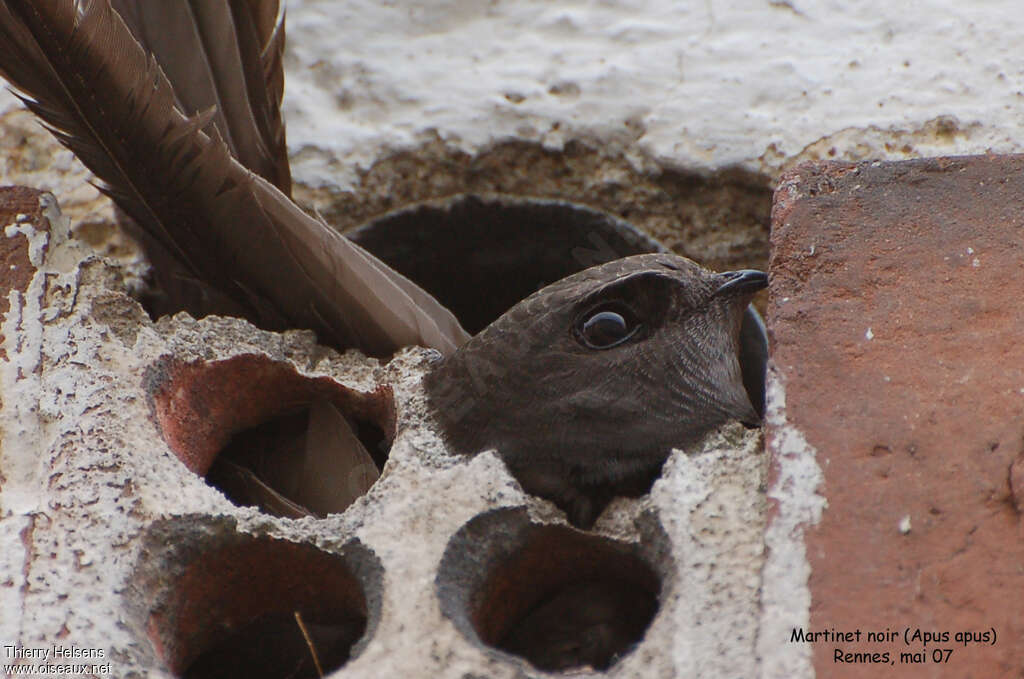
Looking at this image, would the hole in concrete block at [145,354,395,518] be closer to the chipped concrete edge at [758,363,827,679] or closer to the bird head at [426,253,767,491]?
the bird head at [426,253,767,491]

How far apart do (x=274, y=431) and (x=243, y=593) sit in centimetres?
37

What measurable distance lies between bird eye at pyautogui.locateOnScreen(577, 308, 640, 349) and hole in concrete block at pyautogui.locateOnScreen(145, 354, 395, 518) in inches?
10.2

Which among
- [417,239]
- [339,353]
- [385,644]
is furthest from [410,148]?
[385,644]

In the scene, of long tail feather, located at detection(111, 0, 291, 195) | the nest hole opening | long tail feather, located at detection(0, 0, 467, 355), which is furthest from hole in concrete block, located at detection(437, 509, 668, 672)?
long tail feather, located at detection(111, 0, 291, 195)

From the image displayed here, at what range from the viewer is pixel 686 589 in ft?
4.25

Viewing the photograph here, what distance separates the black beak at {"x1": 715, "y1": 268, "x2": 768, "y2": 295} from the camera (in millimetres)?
1854

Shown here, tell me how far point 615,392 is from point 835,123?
76cm

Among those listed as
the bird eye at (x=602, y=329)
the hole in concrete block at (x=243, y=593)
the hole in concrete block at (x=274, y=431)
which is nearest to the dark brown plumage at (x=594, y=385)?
the bird eye at (x=602, y=329)

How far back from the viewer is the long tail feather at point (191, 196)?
1.56m

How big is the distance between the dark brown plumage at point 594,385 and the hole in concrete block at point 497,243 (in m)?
0.42

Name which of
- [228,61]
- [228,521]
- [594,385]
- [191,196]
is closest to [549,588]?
[594,385]

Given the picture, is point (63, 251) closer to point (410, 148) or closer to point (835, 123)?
point (410, 148)

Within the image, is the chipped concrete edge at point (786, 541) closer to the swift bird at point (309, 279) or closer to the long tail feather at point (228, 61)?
the swift bird at point (309, 279)

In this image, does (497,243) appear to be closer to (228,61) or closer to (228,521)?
(228,61)
